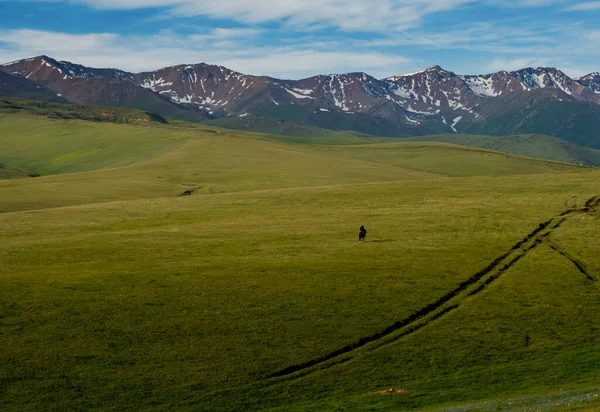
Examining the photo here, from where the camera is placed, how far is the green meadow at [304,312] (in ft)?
152

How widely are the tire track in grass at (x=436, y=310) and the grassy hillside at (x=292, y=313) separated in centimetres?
29

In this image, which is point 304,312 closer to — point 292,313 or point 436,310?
point 292,313

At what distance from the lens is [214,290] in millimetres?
61906

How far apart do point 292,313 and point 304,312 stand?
1050 mm

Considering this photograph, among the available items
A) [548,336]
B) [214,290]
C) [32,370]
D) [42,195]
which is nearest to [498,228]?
[548,336]

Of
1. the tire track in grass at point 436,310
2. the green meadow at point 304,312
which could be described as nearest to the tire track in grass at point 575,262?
the green meadow at point 304,312

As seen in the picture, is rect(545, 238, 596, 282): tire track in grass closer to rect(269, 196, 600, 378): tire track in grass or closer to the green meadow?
the green meadow

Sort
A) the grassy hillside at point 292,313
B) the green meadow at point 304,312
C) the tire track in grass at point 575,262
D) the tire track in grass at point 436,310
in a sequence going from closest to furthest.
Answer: the green meadow at point 304,312, the grassy hillside at point 292,313, the tire track in grass at point 436,310, the tire track in grass at point 575,262

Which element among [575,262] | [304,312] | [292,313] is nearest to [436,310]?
[304,312]

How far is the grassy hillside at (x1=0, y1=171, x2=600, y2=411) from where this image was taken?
46.6m

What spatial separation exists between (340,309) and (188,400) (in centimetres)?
1770

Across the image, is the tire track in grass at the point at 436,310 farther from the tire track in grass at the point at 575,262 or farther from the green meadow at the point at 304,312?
the tire track in grass at the point at 575,262

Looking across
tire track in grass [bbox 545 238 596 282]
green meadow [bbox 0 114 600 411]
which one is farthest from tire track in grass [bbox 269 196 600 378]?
tire track in grass [bbox 545 238 596 282]

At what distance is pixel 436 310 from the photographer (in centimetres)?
5912
